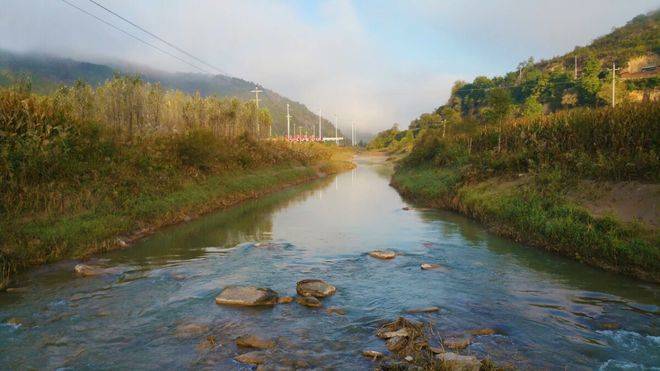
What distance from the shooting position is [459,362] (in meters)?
5.79

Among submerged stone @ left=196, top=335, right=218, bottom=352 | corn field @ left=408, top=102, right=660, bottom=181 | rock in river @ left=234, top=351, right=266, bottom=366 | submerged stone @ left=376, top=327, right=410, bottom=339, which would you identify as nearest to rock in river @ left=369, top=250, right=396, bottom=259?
submerged stone @ left=376, top=327, right=410, bottom=339

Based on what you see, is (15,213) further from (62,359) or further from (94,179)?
(62,359)

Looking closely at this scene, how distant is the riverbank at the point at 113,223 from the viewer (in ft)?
36.6

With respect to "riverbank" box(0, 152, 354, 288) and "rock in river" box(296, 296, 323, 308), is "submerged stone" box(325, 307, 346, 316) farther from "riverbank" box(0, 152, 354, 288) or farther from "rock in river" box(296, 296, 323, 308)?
"riverbank" box(0, 152, 354, 288)

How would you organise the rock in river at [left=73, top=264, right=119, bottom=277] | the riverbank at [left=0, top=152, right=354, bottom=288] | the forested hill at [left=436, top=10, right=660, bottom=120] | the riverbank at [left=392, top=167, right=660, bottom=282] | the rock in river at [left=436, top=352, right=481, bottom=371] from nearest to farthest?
the rock in river at [left=436, top=352, right=481, bottom=371] → the riverbank at [left=392, top=167, right=660, bottom=282] → the rock in river at [left=73, top=264, right=119, bottom=277] → the riverbank at [left=0, top=152, right=354, bottom=288] → the forested hill at [left=436, top=10, right=660, bottom=120]

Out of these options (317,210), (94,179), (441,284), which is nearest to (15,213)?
(94,179)

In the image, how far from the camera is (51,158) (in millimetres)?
14391

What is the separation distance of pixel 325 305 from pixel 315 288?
2.30 ft

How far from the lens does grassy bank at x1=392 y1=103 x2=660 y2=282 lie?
10875 millimetres

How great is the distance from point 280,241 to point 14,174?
8008 mm

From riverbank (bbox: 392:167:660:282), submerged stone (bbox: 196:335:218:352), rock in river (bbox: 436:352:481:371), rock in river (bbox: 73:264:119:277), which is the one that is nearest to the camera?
rock in river (bbox: 436:352:481:371)

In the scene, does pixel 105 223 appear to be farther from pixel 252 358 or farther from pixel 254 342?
pixel 252 358

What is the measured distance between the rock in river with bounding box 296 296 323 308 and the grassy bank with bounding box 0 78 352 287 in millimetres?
6453

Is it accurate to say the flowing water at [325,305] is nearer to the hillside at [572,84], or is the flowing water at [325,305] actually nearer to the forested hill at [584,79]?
the hillside at [572,84]
